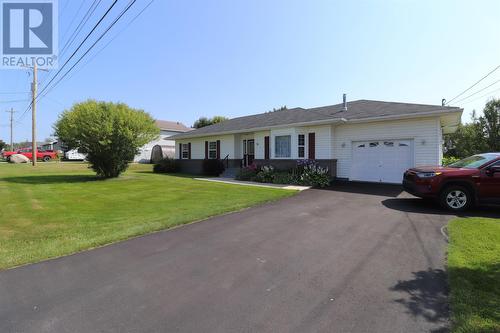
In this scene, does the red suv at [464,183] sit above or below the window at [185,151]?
below

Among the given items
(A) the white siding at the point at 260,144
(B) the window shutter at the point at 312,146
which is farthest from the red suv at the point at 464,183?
(A) the white siding at the point at 260,144

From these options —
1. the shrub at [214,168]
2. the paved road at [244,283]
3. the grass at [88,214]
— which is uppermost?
the shrub at [214,168]

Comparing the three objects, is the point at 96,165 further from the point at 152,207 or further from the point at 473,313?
the point at 473,313

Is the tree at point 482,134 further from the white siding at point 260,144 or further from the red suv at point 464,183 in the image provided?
the red suv at point 464,183

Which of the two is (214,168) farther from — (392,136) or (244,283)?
(244,283)

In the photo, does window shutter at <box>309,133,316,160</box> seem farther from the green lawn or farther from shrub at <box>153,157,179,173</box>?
shrub at <box>153,157,179,173</box>

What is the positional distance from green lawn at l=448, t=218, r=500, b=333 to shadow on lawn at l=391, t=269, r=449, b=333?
86mm

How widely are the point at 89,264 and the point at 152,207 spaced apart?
4636 mm

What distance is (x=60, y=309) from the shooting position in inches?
131

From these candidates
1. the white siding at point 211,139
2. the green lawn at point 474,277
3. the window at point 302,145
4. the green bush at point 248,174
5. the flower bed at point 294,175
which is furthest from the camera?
the white siding at point 211,139

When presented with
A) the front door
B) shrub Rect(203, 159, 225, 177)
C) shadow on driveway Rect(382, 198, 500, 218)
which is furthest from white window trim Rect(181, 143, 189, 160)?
shadow on driveway Rect(382, 198, 500, 218)

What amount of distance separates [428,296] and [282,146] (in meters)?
14.6

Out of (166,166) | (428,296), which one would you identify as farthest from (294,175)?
(166,166)

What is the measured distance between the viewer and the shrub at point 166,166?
25.3 m
